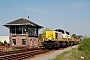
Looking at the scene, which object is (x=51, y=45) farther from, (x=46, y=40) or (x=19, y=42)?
(x=19, y=42)

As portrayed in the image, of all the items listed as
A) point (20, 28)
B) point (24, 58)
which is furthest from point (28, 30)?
point (24, 58)

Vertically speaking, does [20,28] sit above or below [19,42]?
above

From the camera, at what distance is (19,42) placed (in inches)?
1545

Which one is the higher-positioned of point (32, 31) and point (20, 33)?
point (32, 31)

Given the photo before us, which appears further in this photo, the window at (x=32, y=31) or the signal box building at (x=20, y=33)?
the window at (x=32, y=31)

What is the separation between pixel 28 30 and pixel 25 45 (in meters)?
3.05

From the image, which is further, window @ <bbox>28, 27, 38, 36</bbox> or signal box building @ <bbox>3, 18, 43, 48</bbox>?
window @ <bbox>28, 27, 38, 36</bbox>

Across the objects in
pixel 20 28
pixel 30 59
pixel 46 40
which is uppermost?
pixel 20 28

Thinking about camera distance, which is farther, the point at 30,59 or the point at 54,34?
the point at 54,34

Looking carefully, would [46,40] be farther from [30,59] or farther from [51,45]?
[30,59]

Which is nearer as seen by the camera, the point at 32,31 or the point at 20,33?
the point at 20,33

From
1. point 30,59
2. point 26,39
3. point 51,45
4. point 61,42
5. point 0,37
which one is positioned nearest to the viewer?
point 30,59

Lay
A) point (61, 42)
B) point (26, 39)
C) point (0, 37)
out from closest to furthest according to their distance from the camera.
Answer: point (61, 42) < point (26, 39) < point (0, 37)

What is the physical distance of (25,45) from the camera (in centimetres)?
3875
